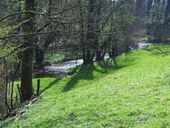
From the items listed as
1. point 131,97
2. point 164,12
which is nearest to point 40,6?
point 131,97

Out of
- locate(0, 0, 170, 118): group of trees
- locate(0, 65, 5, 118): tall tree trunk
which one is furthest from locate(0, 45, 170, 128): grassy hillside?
locate(0, 65, 5, 118): tall tree trunk

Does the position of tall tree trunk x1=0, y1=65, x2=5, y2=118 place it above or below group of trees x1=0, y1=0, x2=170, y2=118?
below

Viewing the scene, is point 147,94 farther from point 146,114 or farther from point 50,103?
point 50,103

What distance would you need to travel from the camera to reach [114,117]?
1574 cm

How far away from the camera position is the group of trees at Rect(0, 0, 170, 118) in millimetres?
13805

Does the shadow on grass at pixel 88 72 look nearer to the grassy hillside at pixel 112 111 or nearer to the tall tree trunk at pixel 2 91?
the tall tree trunk at pixel 2 91

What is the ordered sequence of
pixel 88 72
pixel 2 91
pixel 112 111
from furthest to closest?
pixel 88 72 → pixel 2 91 → pixel 112 111

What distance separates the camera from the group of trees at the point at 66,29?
1380 cm

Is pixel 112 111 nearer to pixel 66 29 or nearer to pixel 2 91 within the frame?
pixel 66 29

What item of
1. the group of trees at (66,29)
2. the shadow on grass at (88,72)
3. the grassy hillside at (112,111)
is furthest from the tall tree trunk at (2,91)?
the shadow on grass at (88,72)

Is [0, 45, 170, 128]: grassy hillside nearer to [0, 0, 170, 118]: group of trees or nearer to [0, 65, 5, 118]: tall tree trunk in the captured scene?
[0, 0, 170, 118]: group of trees

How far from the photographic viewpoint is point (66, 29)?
13297 millimetres

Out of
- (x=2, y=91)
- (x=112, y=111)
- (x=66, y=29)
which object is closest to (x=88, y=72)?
(x=2, y=91)

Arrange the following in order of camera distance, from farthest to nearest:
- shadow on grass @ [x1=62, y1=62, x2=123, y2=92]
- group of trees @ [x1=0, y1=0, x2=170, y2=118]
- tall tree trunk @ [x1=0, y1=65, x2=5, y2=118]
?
1. shadow on grass @ [x1=62, y1=62, x2=123, y2=92]
2. tall tree trunk @ [x1=0, y1=65, x2=5, y2=118]
3. group of trees @ [x1=0, y1=0, x2=170, y2=118]
